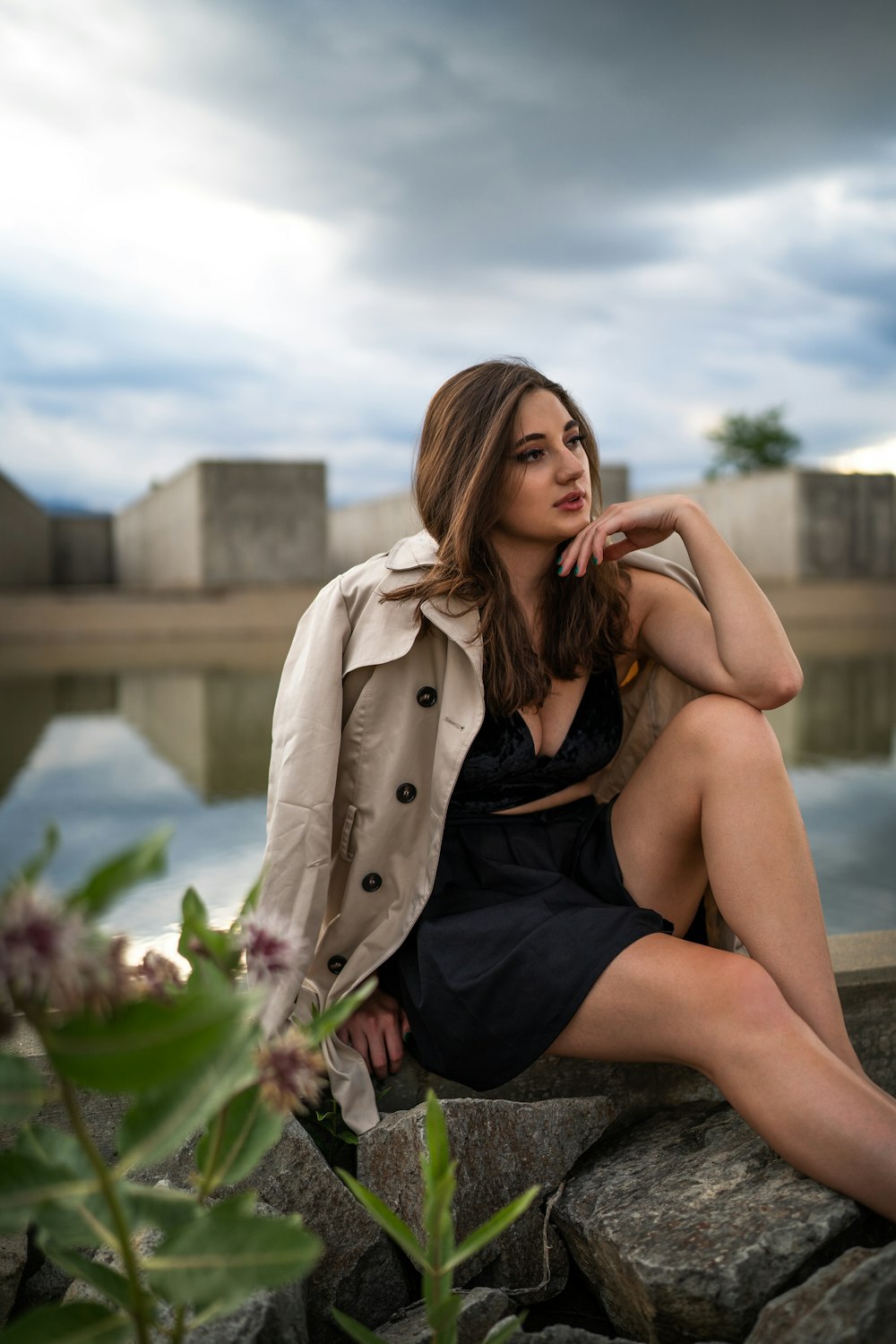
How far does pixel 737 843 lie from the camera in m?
1.79

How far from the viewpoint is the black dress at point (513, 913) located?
177cm

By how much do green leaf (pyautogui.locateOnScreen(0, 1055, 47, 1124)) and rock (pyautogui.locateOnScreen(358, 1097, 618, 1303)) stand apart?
2.90 feet

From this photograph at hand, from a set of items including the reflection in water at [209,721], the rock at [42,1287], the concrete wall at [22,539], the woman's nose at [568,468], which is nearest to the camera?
the rock at [42,1287]

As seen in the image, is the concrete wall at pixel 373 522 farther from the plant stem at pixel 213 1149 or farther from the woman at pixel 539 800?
the plant stem at pixel 213 1149

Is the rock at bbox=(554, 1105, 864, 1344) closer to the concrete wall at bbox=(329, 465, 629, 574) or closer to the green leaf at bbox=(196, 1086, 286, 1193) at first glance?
the green leaf at bbox=(196, 1086, 286, 1193)

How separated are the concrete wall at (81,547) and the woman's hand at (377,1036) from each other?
87.8 ft

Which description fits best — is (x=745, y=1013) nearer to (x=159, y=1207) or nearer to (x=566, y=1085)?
(x=566, y=1085)

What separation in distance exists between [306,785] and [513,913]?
1.27ft

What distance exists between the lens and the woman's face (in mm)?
2084

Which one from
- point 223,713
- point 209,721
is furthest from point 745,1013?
point 223,713

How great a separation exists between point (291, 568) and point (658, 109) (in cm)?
808

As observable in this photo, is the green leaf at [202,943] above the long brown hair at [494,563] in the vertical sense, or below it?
below

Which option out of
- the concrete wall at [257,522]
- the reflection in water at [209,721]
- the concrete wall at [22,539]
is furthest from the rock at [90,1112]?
the concrete wall at [22,539]

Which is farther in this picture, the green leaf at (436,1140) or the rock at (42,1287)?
→ the rock at (42,1287)
